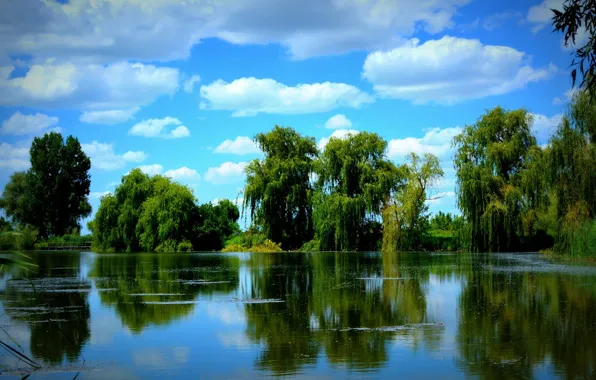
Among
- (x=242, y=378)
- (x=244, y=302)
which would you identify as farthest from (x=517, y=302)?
(x=242, y=378)

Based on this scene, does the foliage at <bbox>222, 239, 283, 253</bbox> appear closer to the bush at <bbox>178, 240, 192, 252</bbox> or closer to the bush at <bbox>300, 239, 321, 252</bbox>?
the bush at <bbox>300, 239, 321, 252</bbox>

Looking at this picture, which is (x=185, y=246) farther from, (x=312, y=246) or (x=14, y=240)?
(x=14, y=240)

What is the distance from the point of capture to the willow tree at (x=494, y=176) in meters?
39.7

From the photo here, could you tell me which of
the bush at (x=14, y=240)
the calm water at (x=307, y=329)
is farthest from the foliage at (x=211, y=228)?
the bush at (x=14, y=240)

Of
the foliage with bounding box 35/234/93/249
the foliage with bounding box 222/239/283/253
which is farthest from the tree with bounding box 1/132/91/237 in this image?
the foliage with bounding box 222/239/283/253

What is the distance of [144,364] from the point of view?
27.3 ft

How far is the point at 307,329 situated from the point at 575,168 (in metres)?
22.1

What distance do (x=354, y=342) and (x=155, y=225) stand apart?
44975 mm

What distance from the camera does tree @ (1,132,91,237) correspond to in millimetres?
69875

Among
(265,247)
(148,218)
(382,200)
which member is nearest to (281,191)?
(265,247)

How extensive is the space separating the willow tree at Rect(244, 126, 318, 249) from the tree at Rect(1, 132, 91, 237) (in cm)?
2948

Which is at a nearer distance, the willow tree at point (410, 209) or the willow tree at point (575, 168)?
the willow tree at point (575, 168)

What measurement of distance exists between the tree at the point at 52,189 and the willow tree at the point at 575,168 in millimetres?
54945

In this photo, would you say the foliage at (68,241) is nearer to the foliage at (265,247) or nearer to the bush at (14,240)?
the foliage at (265,247)
